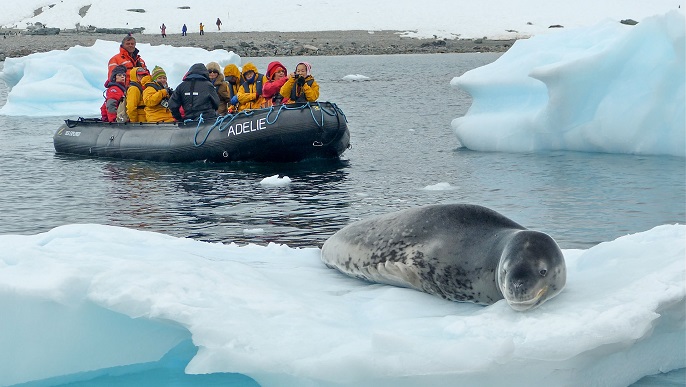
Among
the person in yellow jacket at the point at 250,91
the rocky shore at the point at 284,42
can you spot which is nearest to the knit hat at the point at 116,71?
the person in yellow jacket at the point at 250,91

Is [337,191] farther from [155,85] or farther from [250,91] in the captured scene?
[155,85]

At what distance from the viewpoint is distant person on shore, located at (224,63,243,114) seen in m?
Result: 12.2

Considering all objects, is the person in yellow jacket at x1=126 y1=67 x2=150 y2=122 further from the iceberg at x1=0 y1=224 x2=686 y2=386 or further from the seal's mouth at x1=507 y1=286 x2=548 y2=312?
the seal's mouth at x1=507 y1=286 x2=548 y2=312

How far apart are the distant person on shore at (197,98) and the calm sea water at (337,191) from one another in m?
0.63

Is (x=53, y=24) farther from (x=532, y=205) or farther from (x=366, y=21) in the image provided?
(x=532, y=205)

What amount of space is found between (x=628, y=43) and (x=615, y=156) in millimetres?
1283

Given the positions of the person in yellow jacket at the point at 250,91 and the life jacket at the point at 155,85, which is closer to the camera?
the life jacket at the point at 155,85

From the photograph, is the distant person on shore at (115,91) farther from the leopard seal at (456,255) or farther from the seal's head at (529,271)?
the seal's head at (529,271)

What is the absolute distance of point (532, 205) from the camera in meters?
8.73

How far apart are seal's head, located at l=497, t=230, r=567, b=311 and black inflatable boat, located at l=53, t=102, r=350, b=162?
7.52 meters

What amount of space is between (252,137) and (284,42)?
44.7 meters

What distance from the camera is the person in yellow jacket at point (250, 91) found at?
1207cm

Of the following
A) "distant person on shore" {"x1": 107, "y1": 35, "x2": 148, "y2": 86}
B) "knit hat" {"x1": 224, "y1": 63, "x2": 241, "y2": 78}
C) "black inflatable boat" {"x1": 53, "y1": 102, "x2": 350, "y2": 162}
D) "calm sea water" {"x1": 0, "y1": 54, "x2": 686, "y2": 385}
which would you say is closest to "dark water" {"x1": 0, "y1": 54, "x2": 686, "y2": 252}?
"calm sea water" {"x1": 0, "y1": 54, "x2": 686, "y2": 385}

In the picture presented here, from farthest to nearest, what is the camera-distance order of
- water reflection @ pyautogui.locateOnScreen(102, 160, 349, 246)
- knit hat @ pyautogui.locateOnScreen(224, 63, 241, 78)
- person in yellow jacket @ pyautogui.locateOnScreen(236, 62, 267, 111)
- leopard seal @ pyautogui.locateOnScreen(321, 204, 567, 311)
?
1. knit hat @ pyautogui.locateOnScreen(224, 63, 241, 78)
2. person in yellow jacket @ pyautogui.locateOnScreen(236, 62, 267, 111)
3. water reflection @ pyautogui.locateOnScreen(102, 160, 349, 246)
4. leopard seal @ pyautogui.locateOnScreen(321, 204, 567, 311)
